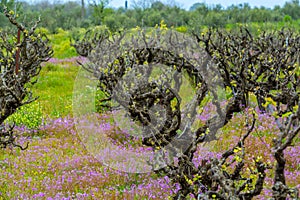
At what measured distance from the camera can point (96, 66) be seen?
42.8ft

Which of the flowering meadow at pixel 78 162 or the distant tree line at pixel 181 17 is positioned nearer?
the flowering meadow at pixel 78 162

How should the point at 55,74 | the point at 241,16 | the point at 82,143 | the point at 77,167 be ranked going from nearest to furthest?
1. the point at 77,167
2. the point at 82,143
3. the point at 55,74
4. the point at 241,16

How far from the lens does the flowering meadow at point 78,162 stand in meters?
7.21

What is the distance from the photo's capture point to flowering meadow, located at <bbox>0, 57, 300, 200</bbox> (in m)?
7.21

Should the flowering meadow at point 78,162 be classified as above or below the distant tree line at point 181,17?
below

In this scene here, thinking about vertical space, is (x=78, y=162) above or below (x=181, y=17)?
below

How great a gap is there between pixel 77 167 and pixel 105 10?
24328 mm

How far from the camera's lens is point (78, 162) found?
8906 mm

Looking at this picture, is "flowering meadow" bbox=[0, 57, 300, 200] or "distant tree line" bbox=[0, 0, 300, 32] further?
"distant tree line" bbox=[0, 0, 300, 32]

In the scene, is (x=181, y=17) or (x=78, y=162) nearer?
(x=78, y=162)

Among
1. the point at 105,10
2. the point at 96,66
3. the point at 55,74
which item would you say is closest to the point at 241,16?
the point at 105,10

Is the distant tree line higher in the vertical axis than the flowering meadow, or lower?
higher

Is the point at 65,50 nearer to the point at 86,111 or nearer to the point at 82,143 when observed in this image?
the point at 86,111

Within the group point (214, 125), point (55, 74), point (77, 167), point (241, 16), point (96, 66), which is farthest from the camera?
point (241, 16)
